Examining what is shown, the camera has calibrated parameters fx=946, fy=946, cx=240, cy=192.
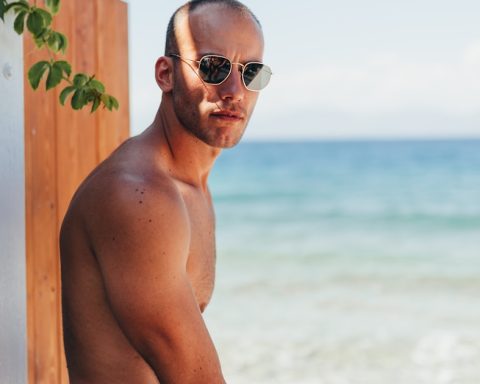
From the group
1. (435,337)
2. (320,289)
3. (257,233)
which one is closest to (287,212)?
(257,233)

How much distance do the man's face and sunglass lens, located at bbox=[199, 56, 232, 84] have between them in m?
0.01

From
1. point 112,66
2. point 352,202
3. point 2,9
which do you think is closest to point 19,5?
point 2,9

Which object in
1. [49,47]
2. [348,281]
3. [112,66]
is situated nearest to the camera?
[49,47]

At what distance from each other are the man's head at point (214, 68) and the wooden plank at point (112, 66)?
3.38 feet

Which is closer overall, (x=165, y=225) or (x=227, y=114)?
(x=165, y=225)

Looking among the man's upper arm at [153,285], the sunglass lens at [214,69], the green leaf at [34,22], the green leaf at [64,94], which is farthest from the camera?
the green leaf at [64,94]

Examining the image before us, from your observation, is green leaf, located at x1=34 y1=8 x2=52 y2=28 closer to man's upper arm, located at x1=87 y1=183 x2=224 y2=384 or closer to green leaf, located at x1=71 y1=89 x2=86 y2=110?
green leaf, located at x1=71 y1=89 x2=86 y2=110

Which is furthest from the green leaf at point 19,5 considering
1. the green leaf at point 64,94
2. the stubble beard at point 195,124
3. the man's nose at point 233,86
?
the man's nose at point 233,86

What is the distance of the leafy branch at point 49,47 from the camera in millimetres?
2283

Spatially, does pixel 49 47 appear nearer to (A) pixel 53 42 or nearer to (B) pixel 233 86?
(A) pixel 53 42

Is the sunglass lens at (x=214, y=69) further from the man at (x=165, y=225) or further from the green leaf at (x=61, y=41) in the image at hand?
the green leaf at (x=61, y=41)

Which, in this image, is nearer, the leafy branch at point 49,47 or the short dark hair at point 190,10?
the short dark hair at point 190,10

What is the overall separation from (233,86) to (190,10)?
0.20 metres

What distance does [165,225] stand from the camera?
1662 mm
